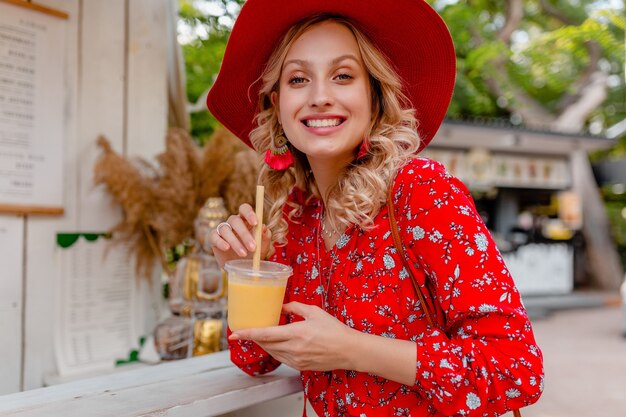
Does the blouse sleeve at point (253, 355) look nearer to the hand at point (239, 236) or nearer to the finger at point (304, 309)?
the hand at point (239, 236)

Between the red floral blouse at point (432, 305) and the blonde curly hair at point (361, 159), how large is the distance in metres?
0.05

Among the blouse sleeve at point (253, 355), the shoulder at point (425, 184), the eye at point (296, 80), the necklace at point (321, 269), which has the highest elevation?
the eye at point (296, 80)

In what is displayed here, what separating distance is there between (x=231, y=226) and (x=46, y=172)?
1.32 meters

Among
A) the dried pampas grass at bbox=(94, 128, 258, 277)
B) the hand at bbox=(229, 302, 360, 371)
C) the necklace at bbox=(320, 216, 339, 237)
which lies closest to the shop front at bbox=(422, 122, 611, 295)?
the dried pampas grass at bbox=(94, 128, 258, 277)

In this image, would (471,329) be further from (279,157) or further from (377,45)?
(377,45)

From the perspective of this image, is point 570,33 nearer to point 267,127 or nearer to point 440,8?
point 440,8

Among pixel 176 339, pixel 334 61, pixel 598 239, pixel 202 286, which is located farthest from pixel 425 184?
pixel 598 239

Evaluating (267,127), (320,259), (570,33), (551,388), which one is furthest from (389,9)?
(570,33)

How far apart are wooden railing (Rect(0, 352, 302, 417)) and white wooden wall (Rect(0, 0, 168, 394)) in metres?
0.92

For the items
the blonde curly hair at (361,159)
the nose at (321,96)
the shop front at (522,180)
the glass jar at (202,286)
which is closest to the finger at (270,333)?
the blonde curly hair at (361,159)

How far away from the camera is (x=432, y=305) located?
132 cm

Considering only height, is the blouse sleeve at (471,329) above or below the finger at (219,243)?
below

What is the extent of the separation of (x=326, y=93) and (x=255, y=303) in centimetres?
54

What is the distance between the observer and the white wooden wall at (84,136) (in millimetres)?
2316
